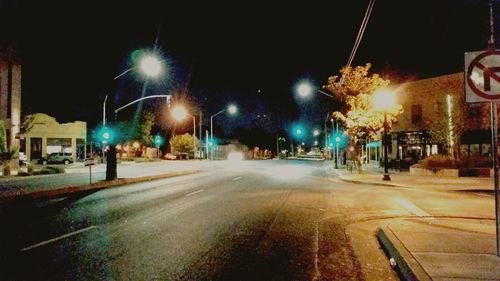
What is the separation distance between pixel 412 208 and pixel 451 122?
20486mm

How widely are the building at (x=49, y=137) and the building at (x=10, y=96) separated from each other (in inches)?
888

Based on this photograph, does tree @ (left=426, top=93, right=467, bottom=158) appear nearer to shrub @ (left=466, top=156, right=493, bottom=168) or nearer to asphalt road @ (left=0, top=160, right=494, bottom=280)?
shrub @ (left=466, top=156, right=493, bottom=168)

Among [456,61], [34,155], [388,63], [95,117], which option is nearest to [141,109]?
[95,117]

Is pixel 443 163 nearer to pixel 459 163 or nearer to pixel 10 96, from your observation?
pixel 459 163

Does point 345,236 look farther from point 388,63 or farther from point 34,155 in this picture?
point 34,155

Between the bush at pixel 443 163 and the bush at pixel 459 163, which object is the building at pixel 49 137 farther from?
the bush at pixel 459 163

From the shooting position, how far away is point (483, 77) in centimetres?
659

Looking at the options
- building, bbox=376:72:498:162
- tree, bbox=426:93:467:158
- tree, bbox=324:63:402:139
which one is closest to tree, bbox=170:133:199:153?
building, bbox=376:72:498:162

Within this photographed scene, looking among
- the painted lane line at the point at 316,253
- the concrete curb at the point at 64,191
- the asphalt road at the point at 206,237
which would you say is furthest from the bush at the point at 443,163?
the painted lane line at the point at 316,253

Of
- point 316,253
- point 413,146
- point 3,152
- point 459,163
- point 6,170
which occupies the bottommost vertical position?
point 316,253

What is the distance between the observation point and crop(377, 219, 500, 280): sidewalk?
608cm

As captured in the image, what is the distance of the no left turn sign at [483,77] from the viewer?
21.4 ft

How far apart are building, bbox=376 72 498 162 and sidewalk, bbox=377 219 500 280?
82.6 feet

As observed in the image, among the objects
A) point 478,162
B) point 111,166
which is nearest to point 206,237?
point 111,166
